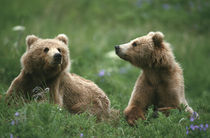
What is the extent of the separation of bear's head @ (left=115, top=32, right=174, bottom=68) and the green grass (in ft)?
3.53

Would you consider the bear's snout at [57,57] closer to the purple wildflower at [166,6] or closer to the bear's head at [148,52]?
the bear's head at [148,52]

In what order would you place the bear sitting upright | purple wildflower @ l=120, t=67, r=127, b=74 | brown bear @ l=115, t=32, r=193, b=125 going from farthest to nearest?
1. purple wildflower @ l=120, t=67, r=127, b=74
2. brown bear @ l=115, t=32, r=193, b=125
3. the bear sitting upright

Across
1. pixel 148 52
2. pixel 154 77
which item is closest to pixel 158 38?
pixel 148 52

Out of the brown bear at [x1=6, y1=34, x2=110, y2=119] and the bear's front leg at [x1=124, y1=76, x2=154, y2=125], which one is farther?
the bear's front leg at [x1=124, y1=76, x2=154, y2=125]

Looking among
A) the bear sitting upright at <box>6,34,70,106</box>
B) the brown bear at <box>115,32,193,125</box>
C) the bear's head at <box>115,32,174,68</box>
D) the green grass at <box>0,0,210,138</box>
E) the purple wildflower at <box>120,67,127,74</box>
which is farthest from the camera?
the purple wildflower at <box>120,67,127,74</box>

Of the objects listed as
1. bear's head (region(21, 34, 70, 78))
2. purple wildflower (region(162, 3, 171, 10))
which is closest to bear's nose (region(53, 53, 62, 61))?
bear's head (region(21, 34, 70, 78))

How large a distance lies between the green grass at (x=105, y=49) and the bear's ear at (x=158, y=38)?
1467 millimetres

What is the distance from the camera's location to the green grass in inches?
184

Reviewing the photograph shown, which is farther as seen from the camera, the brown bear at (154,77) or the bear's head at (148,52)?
the bear's head at (148,52)

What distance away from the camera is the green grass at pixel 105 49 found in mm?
4680

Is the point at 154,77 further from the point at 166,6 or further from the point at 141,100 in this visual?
the point at 166,6

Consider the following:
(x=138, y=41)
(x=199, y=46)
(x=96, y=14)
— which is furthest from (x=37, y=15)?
(x=138, y=41)

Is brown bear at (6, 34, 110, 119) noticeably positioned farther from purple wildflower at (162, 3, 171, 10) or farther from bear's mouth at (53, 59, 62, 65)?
Answer: purple wildflower at (162, 3, 171, 10)

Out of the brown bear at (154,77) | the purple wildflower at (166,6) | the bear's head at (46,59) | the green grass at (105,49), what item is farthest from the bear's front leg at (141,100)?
the purple wildflower at (166,6)
